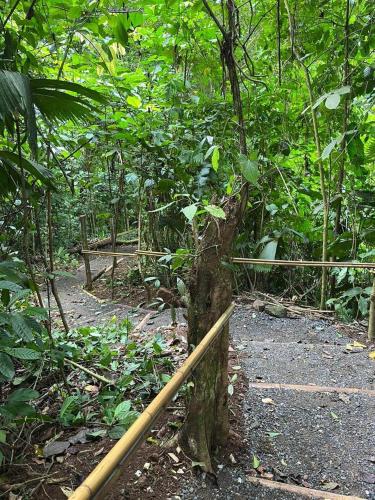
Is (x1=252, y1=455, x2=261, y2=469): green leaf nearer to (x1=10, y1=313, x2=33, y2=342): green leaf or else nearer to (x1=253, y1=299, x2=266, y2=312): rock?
(x1=10, y1=313, x2=33, y2=342): green leaf

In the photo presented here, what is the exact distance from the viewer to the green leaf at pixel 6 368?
1.41 metres

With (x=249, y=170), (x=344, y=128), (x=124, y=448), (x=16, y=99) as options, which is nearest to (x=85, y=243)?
(x=344, y=128)

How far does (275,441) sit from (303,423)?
0.26 metres

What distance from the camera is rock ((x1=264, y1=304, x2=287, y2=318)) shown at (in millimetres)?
4039

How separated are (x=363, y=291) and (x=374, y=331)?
560 mm

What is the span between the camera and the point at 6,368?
56.3 inches

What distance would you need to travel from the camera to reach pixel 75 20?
2.35 metres

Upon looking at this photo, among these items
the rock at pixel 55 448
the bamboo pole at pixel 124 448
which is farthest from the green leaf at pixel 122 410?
the bamboo pole at pixel 124 448

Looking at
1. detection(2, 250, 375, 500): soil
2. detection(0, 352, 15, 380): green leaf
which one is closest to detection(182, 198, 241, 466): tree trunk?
detection(2, 250, 375, 500): soil

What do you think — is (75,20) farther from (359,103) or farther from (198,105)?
(359,103)

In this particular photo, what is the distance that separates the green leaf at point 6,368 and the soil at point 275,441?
0.56 meters

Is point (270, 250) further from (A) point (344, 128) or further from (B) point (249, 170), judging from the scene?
(B) point (249, 170)

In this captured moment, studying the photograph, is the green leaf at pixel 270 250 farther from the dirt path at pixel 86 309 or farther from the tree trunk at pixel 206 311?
the tree trunk at pixel 206 311

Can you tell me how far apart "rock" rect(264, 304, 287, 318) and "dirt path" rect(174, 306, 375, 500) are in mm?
564
